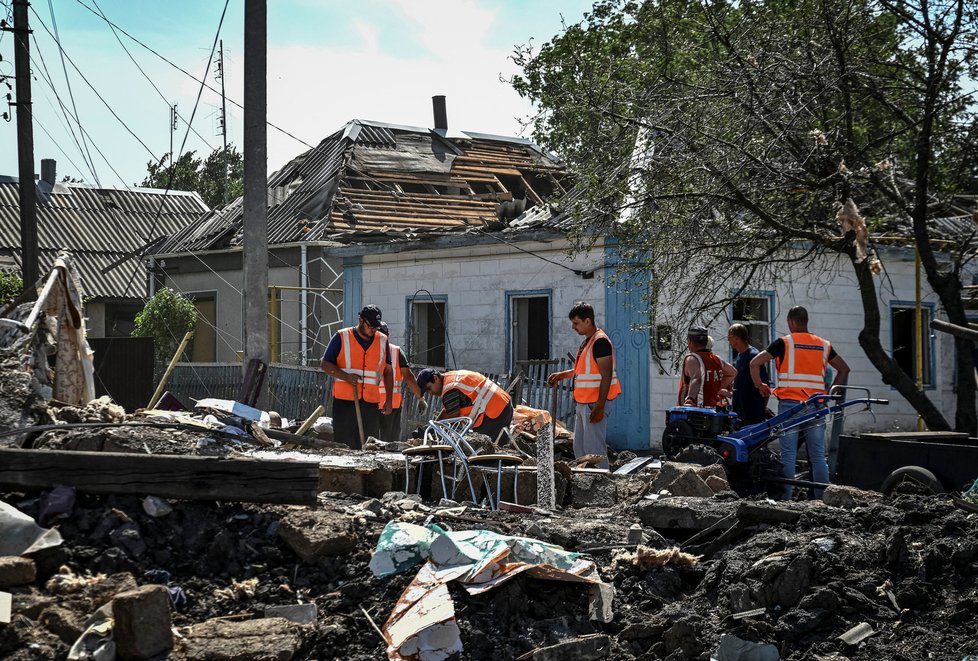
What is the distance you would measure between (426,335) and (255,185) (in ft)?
18.5

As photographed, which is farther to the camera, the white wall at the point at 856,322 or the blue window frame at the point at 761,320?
the white wall at the point at 856,322

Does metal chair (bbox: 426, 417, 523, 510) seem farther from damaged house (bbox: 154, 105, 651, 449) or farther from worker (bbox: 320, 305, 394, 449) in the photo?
damaged house (bbox: 154, 105, 651, 449)

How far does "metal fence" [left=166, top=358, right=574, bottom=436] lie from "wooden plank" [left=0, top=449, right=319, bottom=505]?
5.79m

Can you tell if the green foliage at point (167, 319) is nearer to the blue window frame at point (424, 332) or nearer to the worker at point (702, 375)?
the blue window frame at point (424, 332)

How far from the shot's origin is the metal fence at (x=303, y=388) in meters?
15.0

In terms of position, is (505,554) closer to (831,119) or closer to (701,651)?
(701,651)

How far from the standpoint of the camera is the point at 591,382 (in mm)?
10664

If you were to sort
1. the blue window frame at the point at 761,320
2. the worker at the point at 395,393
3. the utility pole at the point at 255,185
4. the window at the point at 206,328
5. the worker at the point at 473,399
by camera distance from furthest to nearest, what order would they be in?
1. the window at the point at 206,328
2. the blue window frame at the point at 761,320
3. the utility pole at the point at 255,185
4. the worker at the point at 395,393
5. the worker at the point at 473,399

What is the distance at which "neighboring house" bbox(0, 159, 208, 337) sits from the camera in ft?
98.1

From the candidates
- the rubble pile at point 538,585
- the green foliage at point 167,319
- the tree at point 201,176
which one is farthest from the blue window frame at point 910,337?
the tree at point 201,176

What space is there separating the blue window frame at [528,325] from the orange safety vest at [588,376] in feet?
17.2

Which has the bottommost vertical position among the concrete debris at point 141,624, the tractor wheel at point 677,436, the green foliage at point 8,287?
the concrete debris at point 141,624

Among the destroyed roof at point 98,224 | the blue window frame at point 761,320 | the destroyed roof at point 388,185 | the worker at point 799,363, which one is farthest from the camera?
→ the destroyed roof at point 98,224

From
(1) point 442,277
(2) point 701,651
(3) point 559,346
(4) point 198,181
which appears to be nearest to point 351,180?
(1) point 442,277
